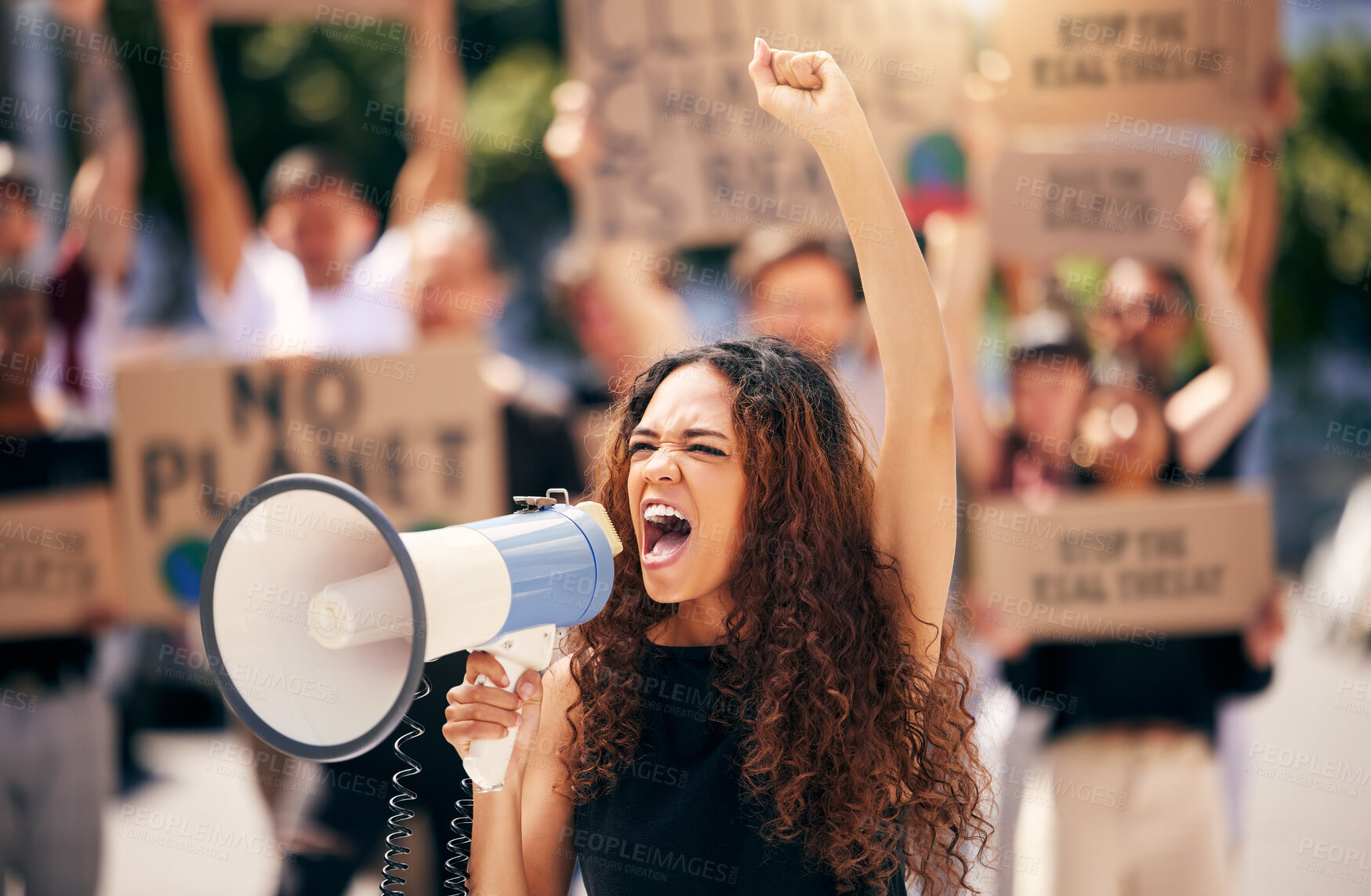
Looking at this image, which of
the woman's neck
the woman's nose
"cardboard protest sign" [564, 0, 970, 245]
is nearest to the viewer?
the woman's nose

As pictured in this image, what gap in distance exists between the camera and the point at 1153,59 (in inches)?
154

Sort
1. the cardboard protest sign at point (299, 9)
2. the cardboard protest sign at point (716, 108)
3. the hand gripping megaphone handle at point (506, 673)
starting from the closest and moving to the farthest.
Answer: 1. the hand gripping megaphone handle at point (506, 673)
2. the cardboard protest sign at point (716, 108)
3. the cardboard protest sign at point (299, 9)

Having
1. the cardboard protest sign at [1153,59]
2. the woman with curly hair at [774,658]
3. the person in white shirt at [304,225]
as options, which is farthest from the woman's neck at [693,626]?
the cardboard protest sign at [1153,59]

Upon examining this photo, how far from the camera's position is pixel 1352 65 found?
50.5 feet

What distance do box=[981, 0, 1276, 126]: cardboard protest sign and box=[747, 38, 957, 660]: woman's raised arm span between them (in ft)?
8.34

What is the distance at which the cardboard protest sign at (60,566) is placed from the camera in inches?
143

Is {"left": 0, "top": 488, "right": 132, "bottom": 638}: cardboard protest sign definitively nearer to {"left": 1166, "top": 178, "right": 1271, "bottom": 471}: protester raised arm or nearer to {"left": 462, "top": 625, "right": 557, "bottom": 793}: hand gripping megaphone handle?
{"left": 462, "top": 625, "right": 557, "bottom": 793}: hand gripping megaphone handle

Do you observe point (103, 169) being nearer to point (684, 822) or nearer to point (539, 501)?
point (539, 501)

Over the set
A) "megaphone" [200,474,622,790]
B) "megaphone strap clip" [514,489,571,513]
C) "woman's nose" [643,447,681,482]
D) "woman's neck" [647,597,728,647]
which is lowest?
"woman's neck" [647,597,728,647]

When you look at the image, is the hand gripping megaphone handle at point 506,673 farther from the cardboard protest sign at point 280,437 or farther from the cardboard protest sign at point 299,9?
the cardboard protest sign at point 299,9

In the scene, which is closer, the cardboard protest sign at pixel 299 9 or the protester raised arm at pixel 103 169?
the protester raised arm at pixel 103 169

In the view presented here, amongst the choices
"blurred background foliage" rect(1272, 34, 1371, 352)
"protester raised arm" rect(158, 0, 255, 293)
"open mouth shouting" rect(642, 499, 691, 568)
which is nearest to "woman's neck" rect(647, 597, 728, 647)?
"open mouth shouting" rect(642, 499, 691, 568)

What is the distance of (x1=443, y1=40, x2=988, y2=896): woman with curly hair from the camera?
1602mm

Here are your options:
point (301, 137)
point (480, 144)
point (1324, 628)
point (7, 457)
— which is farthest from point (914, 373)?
point (301, 137)
